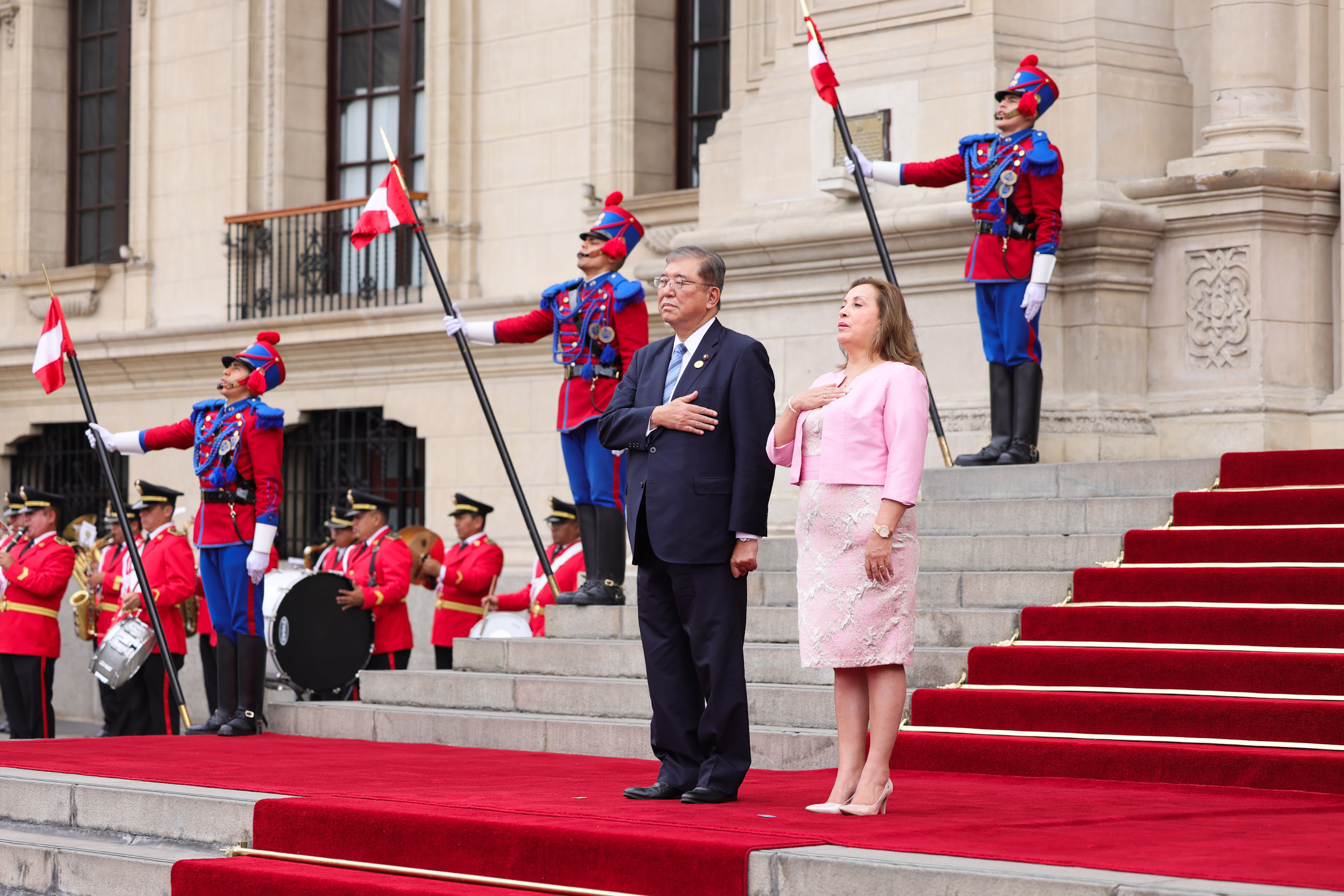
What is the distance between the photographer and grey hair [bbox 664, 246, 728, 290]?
6.39 metres

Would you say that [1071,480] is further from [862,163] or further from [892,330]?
[892,330]

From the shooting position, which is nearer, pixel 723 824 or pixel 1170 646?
pixel 723 824

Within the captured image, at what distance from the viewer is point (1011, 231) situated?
390 inches

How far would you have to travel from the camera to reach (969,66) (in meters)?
11.1

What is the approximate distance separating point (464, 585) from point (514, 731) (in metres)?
4.09

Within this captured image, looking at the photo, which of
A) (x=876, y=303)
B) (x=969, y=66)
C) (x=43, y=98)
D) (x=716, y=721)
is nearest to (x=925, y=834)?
(x=716, y=721)

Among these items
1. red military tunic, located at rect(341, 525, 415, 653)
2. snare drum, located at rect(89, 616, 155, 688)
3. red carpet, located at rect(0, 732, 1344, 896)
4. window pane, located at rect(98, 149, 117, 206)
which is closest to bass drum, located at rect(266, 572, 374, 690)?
snare drum, located at rect(89, 616, 155, 688)

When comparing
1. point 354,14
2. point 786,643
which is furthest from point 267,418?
point 354,14

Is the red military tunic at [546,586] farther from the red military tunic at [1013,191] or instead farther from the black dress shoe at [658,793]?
the black dress shoe at [658,793]

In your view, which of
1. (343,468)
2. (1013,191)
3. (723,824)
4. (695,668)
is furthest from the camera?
(343,468)

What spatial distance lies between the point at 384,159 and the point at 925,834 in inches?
518

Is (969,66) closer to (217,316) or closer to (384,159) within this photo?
(384,159)

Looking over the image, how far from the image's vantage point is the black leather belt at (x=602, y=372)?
9.48 meters

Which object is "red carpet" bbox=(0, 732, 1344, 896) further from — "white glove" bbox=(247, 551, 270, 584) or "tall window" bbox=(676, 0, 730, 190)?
"tall window" bbox=(676, 0, 730, 190)
